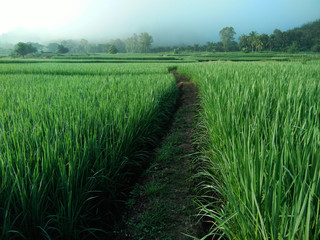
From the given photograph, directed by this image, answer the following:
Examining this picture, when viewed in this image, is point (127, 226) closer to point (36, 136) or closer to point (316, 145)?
point (36, 136)

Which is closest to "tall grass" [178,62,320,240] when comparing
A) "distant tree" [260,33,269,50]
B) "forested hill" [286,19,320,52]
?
"distant tree" [260,33,269,50]

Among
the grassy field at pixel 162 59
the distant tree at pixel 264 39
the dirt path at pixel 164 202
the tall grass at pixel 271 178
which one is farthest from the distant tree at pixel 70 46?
the tall grass at pixel 271 178

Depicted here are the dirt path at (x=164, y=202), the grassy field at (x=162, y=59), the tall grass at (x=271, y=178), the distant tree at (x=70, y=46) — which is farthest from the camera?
the distant tree at (x=70, y=46)

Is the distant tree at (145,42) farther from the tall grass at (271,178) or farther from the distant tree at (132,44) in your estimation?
the tall grass at (271,178)

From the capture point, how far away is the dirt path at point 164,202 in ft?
5.04

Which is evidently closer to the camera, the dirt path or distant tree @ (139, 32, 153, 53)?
the dirt path

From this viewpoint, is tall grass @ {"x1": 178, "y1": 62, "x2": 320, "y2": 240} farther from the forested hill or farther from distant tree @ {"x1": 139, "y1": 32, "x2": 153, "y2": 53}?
distant tree @ {"x1": 139, "y1": 32, "x2": 153, "y2": 53}

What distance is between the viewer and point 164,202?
187 cm

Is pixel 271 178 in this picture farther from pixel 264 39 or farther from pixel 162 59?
pixel 264 39

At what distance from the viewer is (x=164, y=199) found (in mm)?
1915

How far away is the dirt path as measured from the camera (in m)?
1.54

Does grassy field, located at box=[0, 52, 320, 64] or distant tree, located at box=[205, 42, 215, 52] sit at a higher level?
distant tree, located at box=[205, 42, 215, 52]

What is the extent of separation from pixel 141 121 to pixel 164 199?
1.07m

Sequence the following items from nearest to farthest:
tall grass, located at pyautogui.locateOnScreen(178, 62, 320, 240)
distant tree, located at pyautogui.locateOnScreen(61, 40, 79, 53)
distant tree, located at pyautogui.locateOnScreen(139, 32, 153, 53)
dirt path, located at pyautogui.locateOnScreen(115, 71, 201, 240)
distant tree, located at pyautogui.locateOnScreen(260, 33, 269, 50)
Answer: tall grass, located at pyautogui.locateOnScreen(178, 62, 320, 240)
dirt path, located at pyautogui.locateOnScreen(115, 71, 201, 240)
distant tree, located at pyautogui.locateOnScreen(260, 33, 269, 50)
distant tree, located at pyautogui.locateOnScreen(139, 32, 153, 53)
distant tree, located at pyautogui.locateOnScreen(61, 40, 79, 53)
